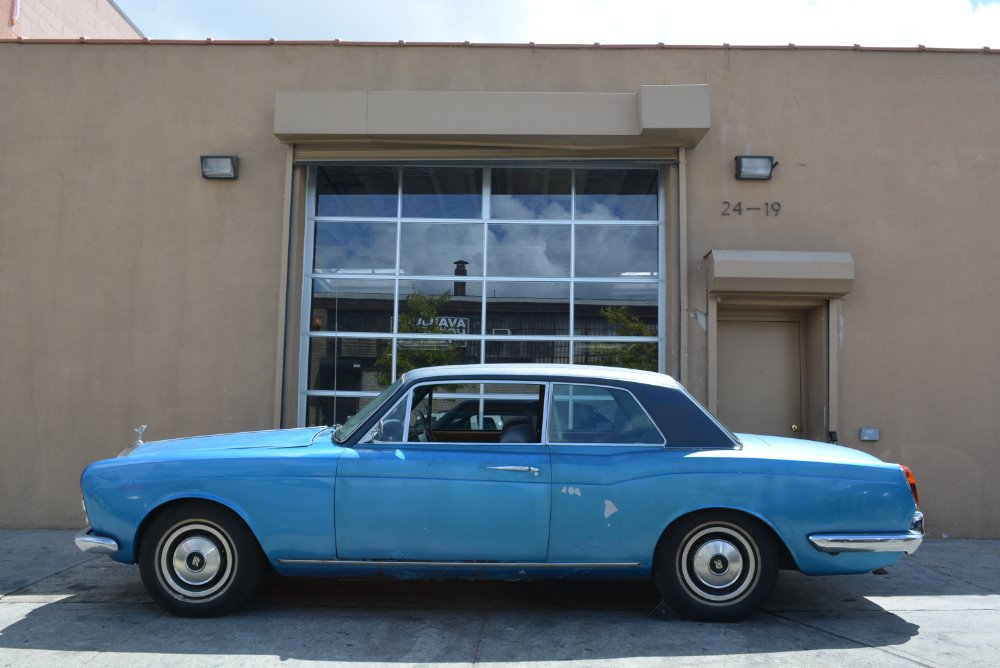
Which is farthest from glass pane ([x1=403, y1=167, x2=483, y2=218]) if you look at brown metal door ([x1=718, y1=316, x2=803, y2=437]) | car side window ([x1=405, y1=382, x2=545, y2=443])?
car side window ([x1=405, y1=382, x2=545, y2=443])

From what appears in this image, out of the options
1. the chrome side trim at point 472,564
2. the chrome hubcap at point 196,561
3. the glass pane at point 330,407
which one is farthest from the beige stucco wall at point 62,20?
the chrome side trim at point 472,564

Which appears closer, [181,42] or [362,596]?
[362,596]

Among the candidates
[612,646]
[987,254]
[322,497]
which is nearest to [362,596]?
[322,497]

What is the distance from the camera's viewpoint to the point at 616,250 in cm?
866

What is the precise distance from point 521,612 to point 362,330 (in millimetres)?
4106

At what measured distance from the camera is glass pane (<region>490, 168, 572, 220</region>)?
873 cm

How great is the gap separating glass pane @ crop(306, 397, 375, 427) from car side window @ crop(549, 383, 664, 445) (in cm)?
374

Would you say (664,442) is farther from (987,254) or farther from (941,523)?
(987,254)

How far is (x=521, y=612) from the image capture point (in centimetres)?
525

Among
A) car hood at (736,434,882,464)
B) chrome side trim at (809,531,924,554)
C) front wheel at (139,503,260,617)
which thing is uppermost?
car hood at (736,434,882,464)

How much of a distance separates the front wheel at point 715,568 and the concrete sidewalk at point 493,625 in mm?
127

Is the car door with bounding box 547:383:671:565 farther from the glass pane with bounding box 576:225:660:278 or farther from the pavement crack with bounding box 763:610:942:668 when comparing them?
the glass pane with bounding box 576:225:660:278

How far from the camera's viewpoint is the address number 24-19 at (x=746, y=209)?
8219 mm

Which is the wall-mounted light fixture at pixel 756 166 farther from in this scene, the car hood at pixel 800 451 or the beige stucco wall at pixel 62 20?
the beige stucco wall at pixel 62 20
